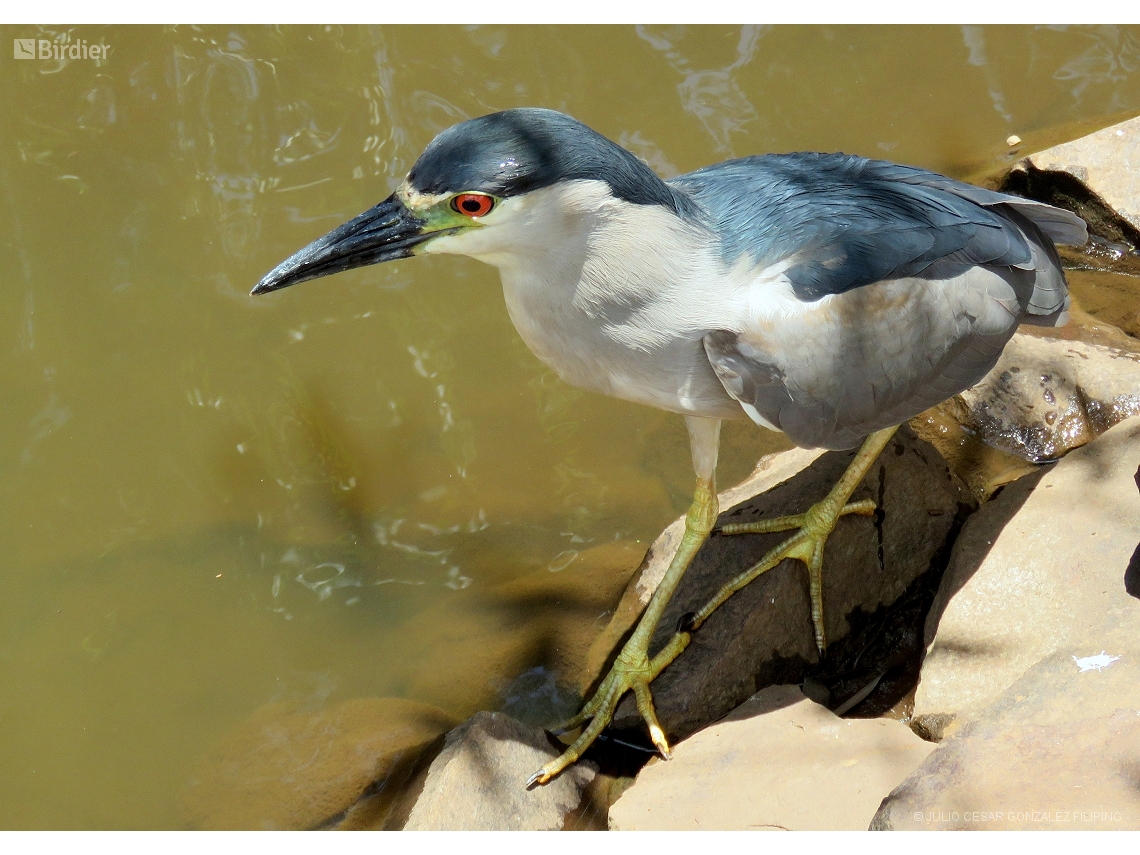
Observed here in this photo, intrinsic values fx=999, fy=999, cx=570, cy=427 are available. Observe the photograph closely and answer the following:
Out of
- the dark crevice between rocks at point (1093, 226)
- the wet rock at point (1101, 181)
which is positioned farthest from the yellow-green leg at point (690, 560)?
the wet rock at point (1101, 181)

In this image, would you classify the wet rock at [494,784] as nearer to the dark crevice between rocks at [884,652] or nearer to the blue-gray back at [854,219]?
the dark crevice between rocks at [884,652]

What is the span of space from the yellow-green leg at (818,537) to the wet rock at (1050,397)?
702 mm

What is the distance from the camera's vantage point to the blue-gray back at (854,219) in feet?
9.04

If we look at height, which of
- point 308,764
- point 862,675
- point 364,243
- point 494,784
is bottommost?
point 862,675

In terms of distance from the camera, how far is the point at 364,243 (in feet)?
8.47

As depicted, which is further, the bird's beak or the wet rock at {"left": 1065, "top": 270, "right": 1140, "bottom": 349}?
the wet rock at {"left": 1065, "top": 270, "right": 1140, "bottom": 349}

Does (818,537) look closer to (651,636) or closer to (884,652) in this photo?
(884,652)

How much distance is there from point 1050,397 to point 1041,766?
197cm

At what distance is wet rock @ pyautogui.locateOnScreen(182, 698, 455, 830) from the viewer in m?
3.11

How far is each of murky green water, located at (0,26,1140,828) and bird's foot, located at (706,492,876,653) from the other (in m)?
0.67

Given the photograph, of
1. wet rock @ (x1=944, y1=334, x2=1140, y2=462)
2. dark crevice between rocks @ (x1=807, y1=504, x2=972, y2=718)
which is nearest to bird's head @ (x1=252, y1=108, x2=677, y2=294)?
dark crevice between rocks @ (x1=807, y1=504, x2=972, y2=718)

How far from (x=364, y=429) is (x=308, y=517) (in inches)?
18.4

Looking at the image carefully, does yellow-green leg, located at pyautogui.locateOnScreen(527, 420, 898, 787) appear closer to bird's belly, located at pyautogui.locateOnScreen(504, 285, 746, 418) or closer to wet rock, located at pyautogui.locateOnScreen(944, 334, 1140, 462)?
bird's belly, located at pyautogui.locateOnScreen(504, 285, 746, 418)

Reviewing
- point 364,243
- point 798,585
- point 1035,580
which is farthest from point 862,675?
point 364,243
